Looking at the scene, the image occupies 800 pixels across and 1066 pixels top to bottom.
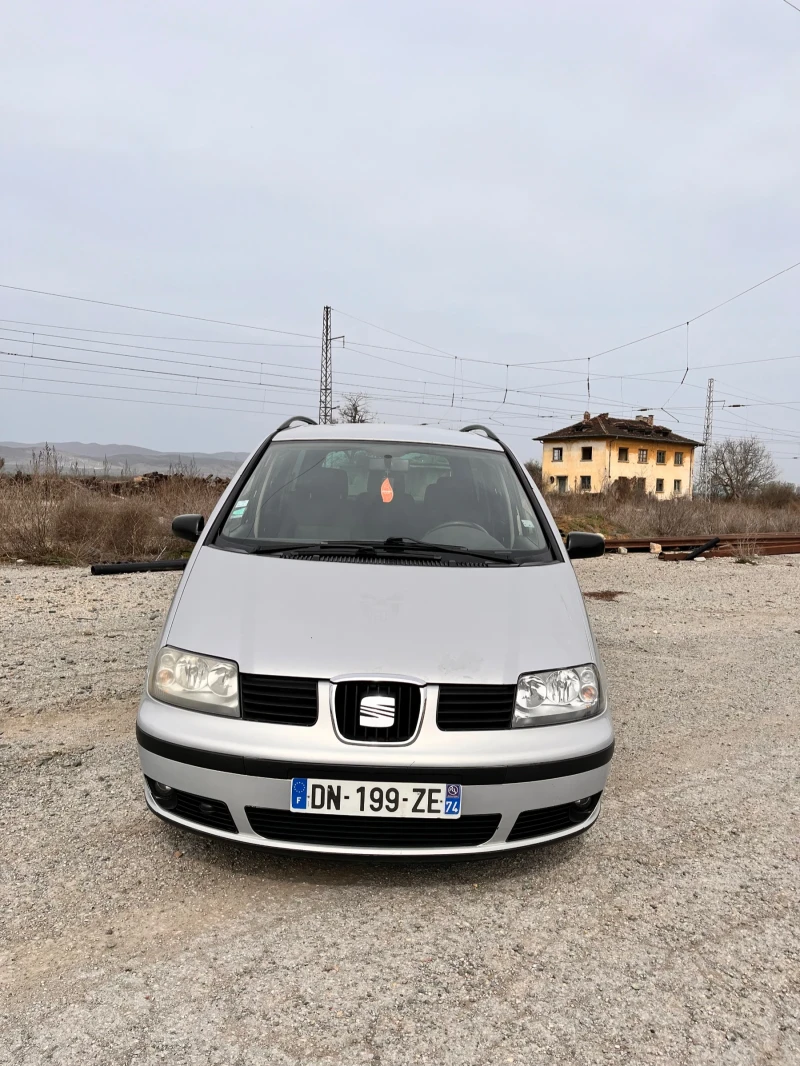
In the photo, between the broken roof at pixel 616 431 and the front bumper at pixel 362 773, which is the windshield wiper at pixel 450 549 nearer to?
the front bumper at pixel 362 773

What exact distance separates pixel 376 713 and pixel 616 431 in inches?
2668

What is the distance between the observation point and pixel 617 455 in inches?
2613

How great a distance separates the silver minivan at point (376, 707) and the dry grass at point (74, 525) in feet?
27.1

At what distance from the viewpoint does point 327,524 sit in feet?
11.3

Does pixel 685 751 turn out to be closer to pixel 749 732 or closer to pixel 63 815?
pixel 749 732

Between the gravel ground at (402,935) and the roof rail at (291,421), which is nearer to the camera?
the gravel ground at (402,935)

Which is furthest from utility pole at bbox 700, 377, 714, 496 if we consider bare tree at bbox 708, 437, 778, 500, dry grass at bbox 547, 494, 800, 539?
dry grass at bbox 547, 494, 800, 539

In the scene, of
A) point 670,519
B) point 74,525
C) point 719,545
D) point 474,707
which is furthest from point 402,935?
point 670,519

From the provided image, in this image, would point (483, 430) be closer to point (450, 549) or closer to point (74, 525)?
point (450, 549)

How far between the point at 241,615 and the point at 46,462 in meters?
9.68

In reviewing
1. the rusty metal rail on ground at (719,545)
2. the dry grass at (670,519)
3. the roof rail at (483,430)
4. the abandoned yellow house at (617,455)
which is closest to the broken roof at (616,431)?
the abandoned yellow house at (617,455)

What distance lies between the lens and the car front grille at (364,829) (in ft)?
7.57

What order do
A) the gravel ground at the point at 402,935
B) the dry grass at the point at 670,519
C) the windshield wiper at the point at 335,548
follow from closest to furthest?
the gravel ground at the point at 402,935
the windshield wiper at the point at 335,548
the dry grass at the point at 670,519

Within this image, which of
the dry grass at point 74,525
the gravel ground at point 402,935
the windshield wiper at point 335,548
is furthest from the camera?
the dry grass at point 74,525
